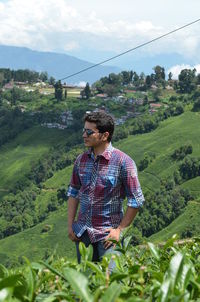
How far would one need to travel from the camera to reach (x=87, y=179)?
4699mm

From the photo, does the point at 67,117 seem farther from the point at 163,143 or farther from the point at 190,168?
the point at 190,168

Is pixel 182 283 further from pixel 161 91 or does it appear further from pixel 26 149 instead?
pixel 161 91

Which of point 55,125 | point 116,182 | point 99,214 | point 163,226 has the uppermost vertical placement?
point 116,182

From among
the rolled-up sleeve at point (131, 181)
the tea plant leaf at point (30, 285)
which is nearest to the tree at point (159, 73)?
the rolled-up sleeve at point (131, 181)

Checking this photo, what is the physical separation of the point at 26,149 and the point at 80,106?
21.4m

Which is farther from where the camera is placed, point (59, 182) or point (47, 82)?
point (47, 82)

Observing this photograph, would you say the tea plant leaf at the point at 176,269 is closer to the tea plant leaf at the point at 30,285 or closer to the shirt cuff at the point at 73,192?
the tea plant leaf at the point at 30,285

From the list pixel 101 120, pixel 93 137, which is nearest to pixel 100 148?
pixel 93 137

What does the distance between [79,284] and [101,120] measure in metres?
3.07

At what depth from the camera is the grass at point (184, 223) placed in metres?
73.1

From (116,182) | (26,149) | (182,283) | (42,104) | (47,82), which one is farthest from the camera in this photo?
(47,82)

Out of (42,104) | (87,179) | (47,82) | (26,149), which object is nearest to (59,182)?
(26,149)

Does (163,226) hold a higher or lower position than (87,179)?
lower

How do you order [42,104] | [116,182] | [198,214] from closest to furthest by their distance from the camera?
[116,182] → [198,214] → [42,104]
